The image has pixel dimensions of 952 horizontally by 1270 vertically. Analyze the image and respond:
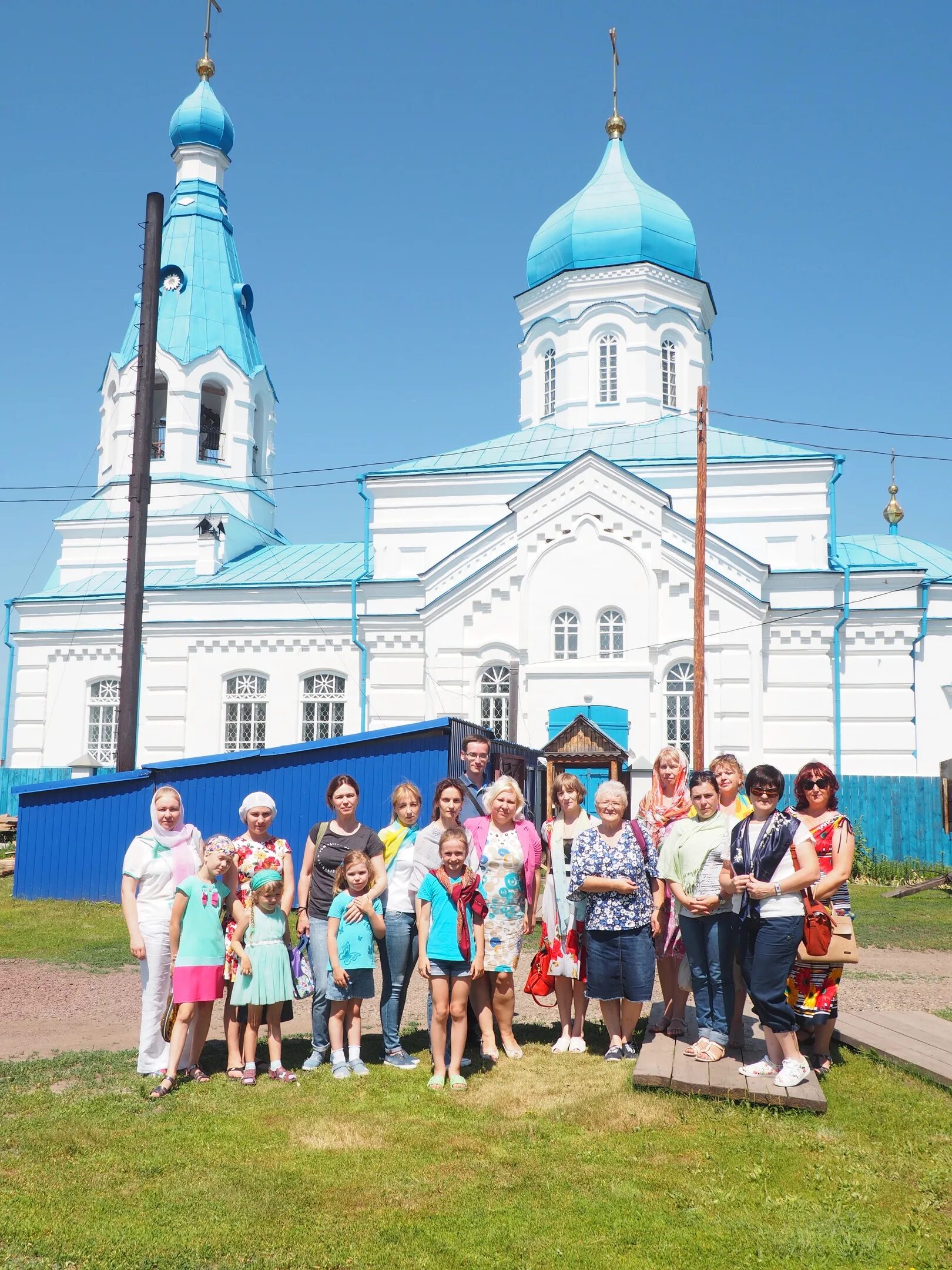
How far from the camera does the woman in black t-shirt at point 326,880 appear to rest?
6312 millimetres

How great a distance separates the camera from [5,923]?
12289 millimetres

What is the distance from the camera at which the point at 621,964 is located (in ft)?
20.6

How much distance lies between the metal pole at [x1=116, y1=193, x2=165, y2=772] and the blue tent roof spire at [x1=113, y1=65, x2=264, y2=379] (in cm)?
1119

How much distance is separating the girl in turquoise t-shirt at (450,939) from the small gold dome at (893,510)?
998 inches

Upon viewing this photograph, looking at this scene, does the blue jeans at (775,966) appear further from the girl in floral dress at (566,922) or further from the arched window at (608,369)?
the arched window at (608,369)

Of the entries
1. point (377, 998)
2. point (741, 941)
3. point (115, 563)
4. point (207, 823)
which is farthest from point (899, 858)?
point (115, 563)

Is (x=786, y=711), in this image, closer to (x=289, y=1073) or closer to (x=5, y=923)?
(x=5, y=923)

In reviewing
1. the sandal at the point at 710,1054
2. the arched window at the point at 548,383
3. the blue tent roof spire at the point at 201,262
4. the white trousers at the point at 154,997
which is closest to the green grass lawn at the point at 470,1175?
the white trousers at the point at 154,997

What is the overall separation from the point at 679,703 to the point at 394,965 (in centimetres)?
1394

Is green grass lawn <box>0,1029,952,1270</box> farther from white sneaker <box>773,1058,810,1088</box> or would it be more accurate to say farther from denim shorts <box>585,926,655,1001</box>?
denim shorts <box>585,926,655,1001</box>

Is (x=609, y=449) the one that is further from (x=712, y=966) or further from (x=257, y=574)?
(x=712, y=966)

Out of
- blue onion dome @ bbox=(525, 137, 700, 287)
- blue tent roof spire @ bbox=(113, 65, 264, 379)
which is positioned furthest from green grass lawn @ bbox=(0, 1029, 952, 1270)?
blue tent roof spire @ bbox=(113, 65, 264, 379)

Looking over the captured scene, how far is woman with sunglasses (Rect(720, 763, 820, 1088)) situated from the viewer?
17.9 feet

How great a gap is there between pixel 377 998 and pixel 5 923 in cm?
603
